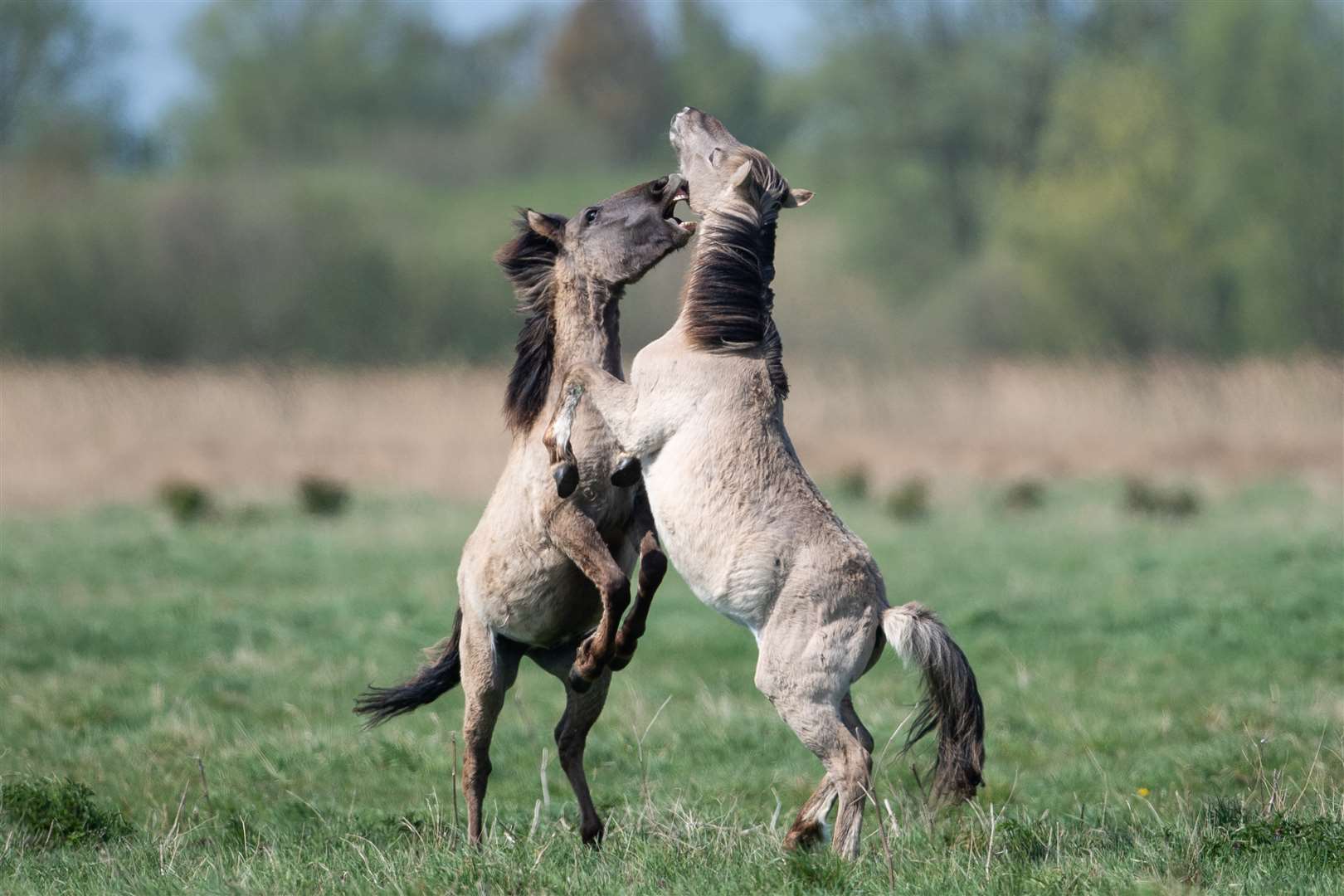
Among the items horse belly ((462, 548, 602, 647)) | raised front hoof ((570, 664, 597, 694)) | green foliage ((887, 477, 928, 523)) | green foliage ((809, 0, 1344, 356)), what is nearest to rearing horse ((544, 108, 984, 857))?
horse belly ((462, 548, 602, 647))

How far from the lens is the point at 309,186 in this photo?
118 feet

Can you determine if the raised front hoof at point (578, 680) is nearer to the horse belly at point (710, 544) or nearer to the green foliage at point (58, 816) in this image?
the horse belly at point (710, 544)

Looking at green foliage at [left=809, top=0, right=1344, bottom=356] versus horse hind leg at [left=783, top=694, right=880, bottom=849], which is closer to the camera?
horse hind leg at [left=783, top=694, right=880, bottom=849]

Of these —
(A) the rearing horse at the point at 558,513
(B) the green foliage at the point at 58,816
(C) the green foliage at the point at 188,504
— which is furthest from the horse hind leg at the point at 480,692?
(C) the green foliage at the point at 188,504

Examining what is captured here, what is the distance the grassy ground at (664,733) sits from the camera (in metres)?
4.77

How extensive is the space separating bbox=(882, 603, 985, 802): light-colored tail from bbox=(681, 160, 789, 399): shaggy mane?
0.98 metres

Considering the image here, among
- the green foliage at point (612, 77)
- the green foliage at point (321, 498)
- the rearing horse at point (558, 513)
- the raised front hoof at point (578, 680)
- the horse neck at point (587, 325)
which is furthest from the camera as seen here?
the green foliage at point (612, 77)

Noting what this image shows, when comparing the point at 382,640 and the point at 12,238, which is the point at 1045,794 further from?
the point at 12,238

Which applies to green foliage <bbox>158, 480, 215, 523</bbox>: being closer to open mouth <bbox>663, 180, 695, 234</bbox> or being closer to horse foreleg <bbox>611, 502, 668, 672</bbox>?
open mouth <bbox>663, 180, 695, 234</bbox>

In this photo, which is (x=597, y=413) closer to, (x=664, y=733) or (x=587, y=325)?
(x=587, y=325)

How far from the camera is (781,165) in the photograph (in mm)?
44594

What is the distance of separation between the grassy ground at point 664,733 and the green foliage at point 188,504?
1620 mm

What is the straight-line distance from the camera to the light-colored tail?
479cm

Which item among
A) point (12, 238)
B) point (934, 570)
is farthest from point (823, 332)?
point (934, 570)
